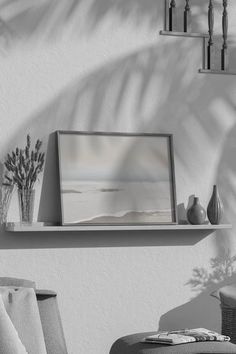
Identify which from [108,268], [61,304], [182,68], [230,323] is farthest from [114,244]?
[182,68]

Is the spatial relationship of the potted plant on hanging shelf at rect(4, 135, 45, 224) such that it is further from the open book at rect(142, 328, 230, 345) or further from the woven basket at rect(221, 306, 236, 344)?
the woven basket at rect(221, 306, 236, 344)

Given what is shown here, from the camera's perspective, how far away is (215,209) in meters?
5.24

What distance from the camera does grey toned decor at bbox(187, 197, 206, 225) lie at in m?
5.18

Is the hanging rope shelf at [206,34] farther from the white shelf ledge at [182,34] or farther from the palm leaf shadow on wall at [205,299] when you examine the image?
the palm leaf shadow on wall at [205,299]

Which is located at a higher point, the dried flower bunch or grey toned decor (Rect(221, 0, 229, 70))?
grey toned decor (Rect(221, 0, 229, 70))

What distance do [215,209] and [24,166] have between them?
1281 mm

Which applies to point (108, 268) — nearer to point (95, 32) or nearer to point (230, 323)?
point (230, 323)

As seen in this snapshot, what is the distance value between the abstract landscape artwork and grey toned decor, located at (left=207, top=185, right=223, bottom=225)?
24 cm

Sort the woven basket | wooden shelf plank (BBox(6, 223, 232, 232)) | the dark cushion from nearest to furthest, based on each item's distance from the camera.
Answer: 1. the dark cushion
2. wooden shelf plank (BBox(6, 223, 232, 232))
3. the woven basket

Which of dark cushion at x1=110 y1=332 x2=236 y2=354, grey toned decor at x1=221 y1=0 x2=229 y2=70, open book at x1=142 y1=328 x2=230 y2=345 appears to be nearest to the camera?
dark cushion at x1=110 y1=332 x2=236 y2=354

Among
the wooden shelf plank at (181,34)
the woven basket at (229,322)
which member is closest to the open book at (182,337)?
the woven basket at (229,322)

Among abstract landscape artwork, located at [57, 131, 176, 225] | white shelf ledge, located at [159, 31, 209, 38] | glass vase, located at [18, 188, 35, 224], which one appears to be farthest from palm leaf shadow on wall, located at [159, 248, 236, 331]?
white shelf ledge, located at [159, 31, 209, 38]

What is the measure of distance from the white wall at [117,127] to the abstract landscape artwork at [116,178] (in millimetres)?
80

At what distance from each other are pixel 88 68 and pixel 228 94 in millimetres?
1013
